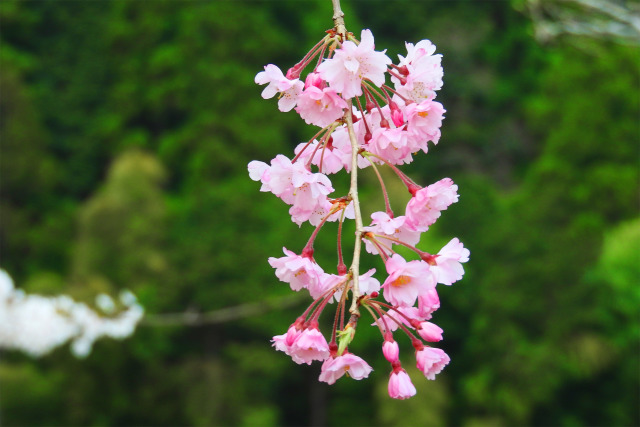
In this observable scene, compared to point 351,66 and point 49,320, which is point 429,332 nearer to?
point 351,66

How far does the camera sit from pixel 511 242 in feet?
42.1

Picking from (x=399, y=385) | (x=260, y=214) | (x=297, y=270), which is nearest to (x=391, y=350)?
(x=399, y=385)

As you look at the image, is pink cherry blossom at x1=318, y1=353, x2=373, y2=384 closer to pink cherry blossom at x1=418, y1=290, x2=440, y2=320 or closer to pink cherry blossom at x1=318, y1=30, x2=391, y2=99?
pink cherry blossom at x1=418, y1=290, x2=440, y2=320

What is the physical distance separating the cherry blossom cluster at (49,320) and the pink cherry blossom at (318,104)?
3.09m

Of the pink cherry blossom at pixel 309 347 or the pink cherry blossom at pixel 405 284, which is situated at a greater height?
the pink cherry blossom at pixel 405 284

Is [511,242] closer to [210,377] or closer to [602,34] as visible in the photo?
[210,377]

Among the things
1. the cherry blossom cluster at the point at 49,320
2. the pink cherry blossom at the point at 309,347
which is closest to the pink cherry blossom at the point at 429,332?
the pink cherry blossom at the point at 309,347

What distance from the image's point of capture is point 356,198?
766 mm

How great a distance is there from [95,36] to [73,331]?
56.5 ft

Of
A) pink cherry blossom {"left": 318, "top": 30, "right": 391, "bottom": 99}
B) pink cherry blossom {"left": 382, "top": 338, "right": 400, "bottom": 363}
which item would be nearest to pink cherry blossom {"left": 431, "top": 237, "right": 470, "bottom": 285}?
pink cherry blossom {"left": 382, "top": 338, "right": 400, "bottom": 363}

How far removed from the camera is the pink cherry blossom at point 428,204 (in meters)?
0.86

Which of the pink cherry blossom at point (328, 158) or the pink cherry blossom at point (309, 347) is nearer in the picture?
the pink cherry blossom at point (309, 347)

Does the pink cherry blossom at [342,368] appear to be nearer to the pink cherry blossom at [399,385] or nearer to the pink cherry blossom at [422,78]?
the pink cherry blossom at [399,385]

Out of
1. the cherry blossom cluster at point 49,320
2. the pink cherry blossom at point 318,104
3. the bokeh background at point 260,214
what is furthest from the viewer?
the bokeh background at point 260,214
